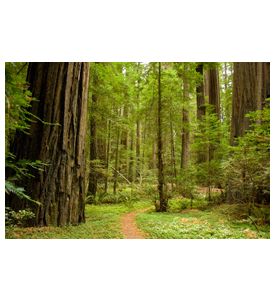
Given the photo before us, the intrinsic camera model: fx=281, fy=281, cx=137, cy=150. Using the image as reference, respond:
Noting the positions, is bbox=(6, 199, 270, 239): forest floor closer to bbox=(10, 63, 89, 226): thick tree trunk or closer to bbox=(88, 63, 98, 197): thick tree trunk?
bbox=(10, 63, 89, 226): thick tree trunk

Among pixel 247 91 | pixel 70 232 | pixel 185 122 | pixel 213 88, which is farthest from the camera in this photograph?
pixel 213 88

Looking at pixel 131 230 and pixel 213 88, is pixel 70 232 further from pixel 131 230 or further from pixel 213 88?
pixel 213 88

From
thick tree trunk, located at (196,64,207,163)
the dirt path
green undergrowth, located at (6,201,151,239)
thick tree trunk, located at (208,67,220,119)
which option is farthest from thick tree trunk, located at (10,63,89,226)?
thick tree trunk, located at (208,67,220,119)

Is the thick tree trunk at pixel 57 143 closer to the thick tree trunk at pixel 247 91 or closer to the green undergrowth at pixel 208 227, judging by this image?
the green undergrowth at pixel 208 227

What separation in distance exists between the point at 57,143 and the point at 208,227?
2769 millimetres

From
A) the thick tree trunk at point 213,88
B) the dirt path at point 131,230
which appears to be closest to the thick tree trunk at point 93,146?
the dirt path at point 131,230

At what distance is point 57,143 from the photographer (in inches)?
177

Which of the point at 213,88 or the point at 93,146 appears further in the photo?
the point at 213,88

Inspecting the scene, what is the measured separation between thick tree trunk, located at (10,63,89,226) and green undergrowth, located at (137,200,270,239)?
1310 mm

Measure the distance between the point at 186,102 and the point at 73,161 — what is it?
4641 mm

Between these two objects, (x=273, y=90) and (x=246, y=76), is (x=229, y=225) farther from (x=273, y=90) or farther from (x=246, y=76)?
(x=246, y=76)

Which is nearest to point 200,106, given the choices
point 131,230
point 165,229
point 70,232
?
point 165,229

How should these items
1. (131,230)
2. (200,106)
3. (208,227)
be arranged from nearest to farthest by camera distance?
1. (208,227)
2. (131,230)
3. (200,106)

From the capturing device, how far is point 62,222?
4469mm
